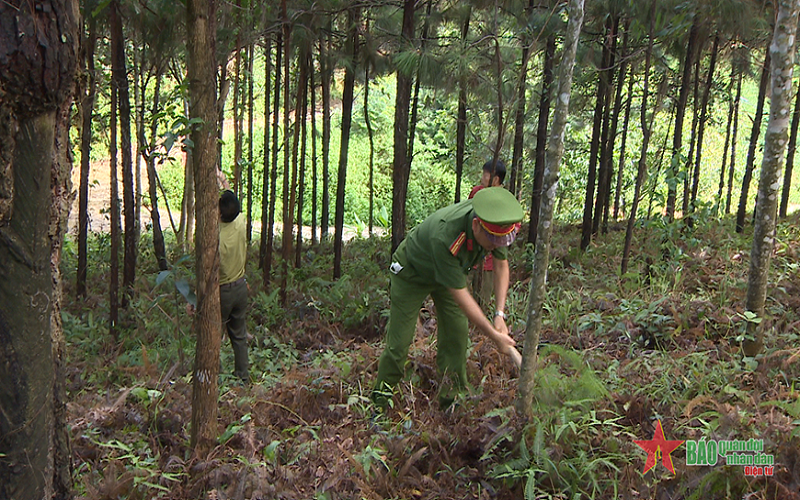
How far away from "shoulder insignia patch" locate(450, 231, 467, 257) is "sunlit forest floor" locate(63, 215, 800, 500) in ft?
3.43

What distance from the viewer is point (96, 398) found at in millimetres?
4371

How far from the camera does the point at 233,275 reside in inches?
209

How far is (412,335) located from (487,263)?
2.18 meters

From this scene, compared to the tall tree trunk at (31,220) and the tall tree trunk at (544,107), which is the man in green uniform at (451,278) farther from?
the tall tree trunk at (544,107)

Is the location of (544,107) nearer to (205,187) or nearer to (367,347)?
(367,347)

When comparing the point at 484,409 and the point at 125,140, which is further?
the point at 125,140

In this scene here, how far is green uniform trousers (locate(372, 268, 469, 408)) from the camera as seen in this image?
436 centimetres

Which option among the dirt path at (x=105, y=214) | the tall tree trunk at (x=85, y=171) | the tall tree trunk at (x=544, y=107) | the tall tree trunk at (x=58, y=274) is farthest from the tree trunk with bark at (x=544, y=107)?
the dirt path at (x=105, y=214)

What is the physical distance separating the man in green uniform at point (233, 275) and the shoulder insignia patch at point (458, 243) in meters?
2.25

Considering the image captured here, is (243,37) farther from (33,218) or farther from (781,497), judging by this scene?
(781,497)

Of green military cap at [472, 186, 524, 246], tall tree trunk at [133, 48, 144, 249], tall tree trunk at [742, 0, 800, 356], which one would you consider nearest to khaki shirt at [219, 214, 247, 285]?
tall tree trunk at [133, 48, 144, 249]

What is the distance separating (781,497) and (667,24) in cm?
621

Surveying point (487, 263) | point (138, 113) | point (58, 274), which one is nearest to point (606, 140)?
point (487, 263)

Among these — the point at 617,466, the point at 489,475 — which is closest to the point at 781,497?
the point at 617,466
